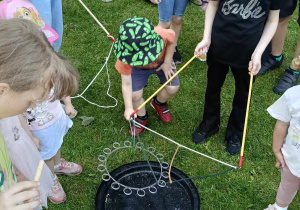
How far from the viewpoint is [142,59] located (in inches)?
87.8

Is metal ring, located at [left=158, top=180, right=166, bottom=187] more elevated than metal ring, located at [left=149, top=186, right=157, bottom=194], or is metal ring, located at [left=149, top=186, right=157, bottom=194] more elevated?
metal ring, located at [left=158, top=180, right=166, bottom=187]

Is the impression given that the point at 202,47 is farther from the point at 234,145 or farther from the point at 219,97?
the point at 234,145

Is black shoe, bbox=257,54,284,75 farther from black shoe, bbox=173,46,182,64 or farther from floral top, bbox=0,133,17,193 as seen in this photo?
floral top, bbox=0,133,17,193

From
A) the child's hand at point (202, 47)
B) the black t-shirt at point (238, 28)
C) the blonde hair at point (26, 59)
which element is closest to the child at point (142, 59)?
the child's hand at point (202, 47)

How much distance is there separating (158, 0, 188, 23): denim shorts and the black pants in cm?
92

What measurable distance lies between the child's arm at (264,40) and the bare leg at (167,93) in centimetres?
73

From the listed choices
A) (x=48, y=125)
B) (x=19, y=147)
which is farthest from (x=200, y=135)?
(x=19, y=147)

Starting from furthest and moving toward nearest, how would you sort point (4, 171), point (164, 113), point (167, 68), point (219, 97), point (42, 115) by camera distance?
point (164, 113) < point (219, 97) < point (167, 68) < point (42, 115) < point (4, 171)

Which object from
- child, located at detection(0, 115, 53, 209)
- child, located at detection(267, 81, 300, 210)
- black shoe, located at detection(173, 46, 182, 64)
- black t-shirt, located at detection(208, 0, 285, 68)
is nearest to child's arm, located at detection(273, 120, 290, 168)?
child, located at detection(267, 81, 300, 210)

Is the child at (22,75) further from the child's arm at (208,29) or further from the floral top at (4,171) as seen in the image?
the child's arm at (208,29)

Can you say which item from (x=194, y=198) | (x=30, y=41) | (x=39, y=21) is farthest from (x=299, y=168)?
(x=39, y=21)

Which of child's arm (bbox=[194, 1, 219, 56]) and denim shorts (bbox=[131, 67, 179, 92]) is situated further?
denim shorts (bbox=[131, 67, 179, 92])

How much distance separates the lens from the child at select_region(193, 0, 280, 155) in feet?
7.10

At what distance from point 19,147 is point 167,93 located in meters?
1.38
